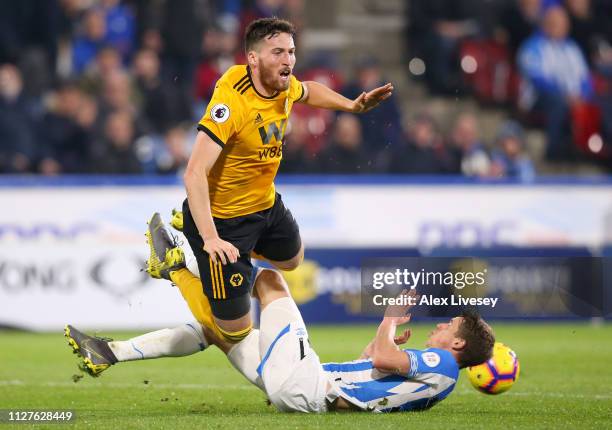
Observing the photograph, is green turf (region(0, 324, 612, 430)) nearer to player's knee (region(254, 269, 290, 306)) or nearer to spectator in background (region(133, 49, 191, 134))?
player's knee (region(254, 269, 290, 306))

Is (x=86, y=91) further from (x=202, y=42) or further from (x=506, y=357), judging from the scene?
(x=506, y=357)

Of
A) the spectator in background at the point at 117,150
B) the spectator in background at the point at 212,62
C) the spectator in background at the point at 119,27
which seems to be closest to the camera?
the spectator in background at the point at 117,150

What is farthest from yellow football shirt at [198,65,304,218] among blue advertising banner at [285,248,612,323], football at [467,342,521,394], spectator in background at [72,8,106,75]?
spectator in background at [72,8,106,75]

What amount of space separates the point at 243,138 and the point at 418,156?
786cm

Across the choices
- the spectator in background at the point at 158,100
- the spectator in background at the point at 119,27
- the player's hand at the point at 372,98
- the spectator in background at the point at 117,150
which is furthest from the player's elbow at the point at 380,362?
the spectator in background at the point at 119,27

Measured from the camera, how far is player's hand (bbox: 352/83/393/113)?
802 cm

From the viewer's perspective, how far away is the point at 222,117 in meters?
7.42

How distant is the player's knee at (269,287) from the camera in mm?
8008

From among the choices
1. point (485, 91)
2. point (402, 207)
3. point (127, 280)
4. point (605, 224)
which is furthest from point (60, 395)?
point (485, 91)

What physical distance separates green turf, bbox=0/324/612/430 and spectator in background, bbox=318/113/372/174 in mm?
2423

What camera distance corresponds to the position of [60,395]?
886 cm

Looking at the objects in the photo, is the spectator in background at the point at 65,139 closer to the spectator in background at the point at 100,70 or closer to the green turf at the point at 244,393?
the spectator in background at the point at 100,70

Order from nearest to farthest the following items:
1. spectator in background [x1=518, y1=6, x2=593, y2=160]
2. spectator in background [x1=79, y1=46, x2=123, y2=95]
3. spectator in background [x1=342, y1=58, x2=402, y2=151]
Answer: spectator in background [x1=342, y1=58, x2=402, y2=151] → spectator in background [x1=79, y1=46, x2=123, y2=95] → spectator in background [x1=518, y1=6, x2=593, y2=160]

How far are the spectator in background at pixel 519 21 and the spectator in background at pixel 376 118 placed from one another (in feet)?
9.92
